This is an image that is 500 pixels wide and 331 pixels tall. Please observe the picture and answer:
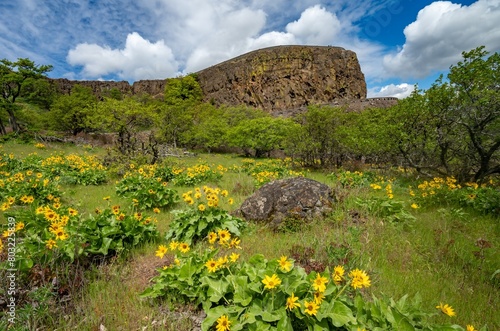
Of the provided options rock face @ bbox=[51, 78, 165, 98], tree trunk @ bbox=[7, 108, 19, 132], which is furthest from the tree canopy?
rock face @ bbox=[51, 78, 165, 98]

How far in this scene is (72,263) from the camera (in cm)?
317

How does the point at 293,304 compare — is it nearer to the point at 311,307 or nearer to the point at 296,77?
the point at 311,307

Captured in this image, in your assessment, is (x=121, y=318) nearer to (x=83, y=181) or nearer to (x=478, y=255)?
(x=478, y=255)

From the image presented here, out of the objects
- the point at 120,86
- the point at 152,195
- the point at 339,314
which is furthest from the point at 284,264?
the point at 120,86

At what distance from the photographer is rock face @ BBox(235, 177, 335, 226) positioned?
5.34m

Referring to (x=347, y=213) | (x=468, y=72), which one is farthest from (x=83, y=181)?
(x=468, y=72)

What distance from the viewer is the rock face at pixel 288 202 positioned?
17.5 feet

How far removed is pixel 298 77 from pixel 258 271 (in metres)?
58.9

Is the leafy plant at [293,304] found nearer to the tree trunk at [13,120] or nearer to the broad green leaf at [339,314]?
the broad green leaf at [339,314]

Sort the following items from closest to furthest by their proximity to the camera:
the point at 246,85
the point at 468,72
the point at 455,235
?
the point at 455,235 → the point at 468,72 → the point at 246,85

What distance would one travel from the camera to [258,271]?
2.44 metres

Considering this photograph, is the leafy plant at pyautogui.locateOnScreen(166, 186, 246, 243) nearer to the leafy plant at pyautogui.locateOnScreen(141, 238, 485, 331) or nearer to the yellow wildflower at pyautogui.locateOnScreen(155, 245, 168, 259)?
the yellow wildflower at pyautogui.locateOnScreen(155, 245, 168, 259)

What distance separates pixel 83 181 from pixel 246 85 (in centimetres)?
5444

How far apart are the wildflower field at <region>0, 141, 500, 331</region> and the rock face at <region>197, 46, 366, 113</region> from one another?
169 ft
